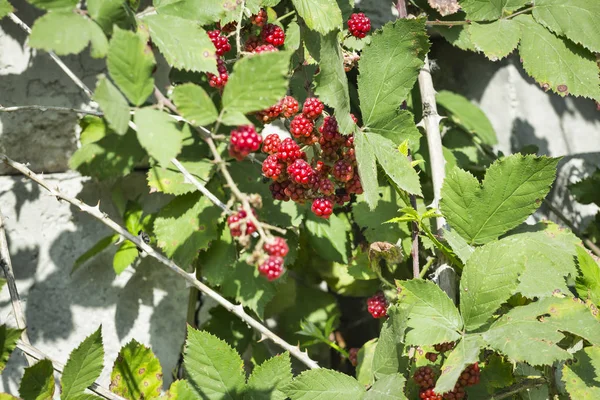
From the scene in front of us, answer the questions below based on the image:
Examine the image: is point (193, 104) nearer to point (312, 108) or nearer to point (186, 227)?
point (312, 108)

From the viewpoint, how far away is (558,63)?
1601mm

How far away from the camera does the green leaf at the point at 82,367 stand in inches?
50.8

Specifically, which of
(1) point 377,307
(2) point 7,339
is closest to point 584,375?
(1) point 377,307

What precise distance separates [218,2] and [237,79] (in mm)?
336

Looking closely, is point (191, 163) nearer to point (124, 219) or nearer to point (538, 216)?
point (124, 219)

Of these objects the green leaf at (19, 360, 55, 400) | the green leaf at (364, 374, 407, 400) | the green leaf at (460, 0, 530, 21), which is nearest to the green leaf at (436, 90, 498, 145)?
the green leaf at (460, 0, 530, 21)

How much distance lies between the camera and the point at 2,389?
1.70m

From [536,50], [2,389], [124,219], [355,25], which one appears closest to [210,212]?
[124,219]

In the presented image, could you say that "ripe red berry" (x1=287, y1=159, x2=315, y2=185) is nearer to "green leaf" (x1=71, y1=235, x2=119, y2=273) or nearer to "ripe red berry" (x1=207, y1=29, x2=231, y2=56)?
"ripe red berry" (x1=207, y1=29, x2=231, y2=56)

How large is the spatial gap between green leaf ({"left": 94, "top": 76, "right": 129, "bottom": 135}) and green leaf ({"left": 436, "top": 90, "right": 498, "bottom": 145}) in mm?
1308

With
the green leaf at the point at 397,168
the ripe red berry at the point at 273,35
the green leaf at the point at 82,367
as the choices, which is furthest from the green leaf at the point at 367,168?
the green leaf at the point at 82,367

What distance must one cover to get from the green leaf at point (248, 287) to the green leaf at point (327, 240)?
0.76 ft

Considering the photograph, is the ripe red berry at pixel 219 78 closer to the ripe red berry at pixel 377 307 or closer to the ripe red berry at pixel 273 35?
the ripe red berry at pixel 273 35

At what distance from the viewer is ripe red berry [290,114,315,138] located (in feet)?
4.25
